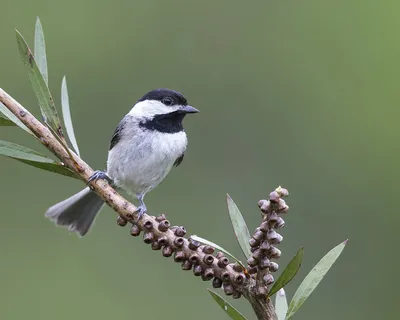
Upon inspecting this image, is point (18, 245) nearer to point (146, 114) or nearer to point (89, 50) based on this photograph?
point (89, 50)

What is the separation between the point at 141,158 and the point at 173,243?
161cm

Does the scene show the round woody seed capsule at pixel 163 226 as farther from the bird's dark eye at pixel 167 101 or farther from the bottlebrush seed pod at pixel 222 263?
the bird's dark eye at pixel 167 101

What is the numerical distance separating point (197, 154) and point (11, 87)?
1503 millimetres

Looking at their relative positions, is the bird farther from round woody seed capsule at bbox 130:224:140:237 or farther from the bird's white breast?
round woody seed capsule at bbox 130:224:140:237

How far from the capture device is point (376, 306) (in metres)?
4.15

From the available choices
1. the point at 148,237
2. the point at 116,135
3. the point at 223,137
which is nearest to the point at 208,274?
the point at 148,237

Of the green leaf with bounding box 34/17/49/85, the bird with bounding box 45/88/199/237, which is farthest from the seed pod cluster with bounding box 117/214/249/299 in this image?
the bird with bounding box 45/88/199/237

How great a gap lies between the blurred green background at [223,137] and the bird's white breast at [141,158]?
1.56 meters

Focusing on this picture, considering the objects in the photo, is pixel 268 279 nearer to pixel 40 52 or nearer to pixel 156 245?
pixel 156 245

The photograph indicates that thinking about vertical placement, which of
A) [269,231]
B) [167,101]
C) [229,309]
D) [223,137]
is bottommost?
[229,309]

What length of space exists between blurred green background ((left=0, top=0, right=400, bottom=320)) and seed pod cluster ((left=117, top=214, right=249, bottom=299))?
3.15 metres

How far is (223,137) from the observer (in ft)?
16.0

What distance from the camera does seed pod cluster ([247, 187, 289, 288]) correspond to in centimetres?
81

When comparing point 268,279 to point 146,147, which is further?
point 146,147
